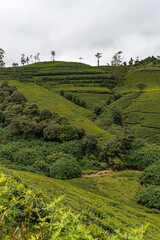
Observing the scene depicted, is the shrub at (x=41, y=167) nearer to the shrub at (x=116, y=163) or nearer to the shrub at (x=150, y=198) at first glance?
the shrub at (x=116, y=163)

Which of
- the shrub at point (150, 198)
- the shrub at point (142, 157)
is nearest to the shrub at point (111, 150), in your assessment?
the shrub at point (142, 157)

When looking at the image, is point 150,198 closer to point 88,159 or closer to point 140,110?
point 88,159

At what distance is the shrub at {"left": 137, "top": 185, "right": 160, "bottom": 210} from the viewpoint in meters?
19.4

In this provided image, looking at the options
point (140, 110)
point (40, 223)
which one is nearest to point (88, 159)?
point (40, 223)

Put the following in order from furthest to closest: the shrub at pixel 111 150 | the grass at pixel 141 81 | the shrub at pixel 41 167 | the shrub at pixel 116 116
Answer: the grass at pixel 141 81 → the shrub at pixel 116 116 → the shrub at pixel 111 150 → the shrub at pixel 41 167

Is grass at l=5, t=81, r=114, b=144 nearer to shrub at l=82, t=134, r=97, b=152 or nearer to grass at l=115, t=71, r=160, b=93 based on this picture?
shrub at l=82, t=134, r=97, b=152

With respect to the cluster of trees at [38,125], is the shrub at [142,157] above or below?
below

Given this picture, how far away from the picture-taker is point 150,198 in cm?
1970

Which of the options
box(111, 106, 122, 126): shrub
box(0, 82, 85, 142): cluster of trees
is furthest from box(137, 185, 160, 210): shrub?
box(111, 106, 122, 126): shrub

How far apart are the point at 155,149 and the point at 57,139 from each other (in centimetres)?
2091

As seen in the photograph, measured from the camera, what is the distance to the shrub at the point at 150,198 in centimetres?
1939

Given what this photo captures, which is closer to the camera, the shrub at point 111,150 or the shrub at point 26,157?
the shrub at point 26,157

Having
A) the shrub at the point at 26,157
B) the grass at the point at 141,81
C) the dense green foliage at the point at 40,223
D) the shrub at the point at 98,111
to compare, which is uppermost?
the grass at the point at 141,81

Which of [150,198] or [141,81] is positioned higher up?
[141,81]
